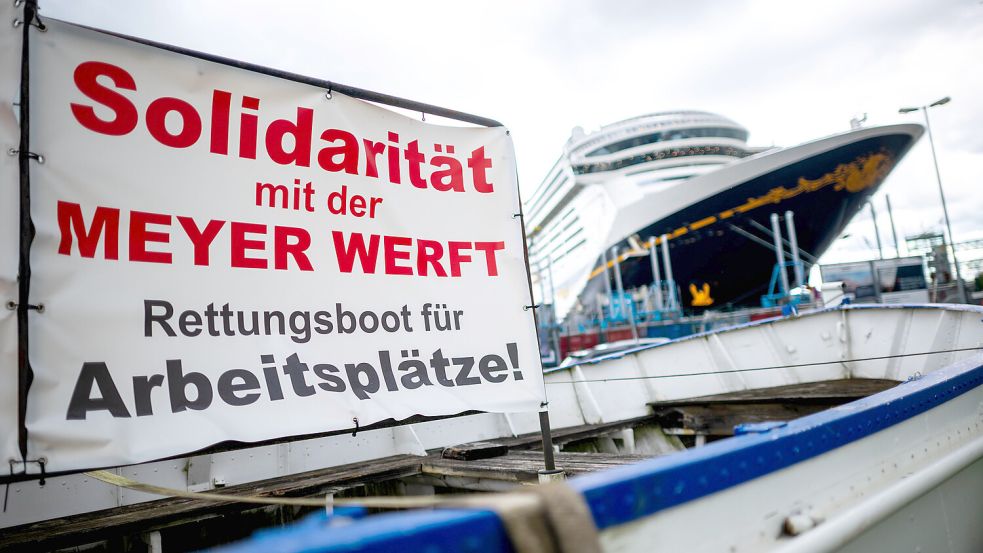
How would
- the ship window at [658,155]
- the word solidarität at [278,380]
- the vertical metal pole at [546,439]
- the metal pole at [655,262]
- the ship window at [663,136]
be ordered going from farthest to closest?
1. the ship window at [663,136]
2. the ship window at [658,155]
3. the metal pole at [655,262]
4. the vertical metal pole at [546,439]
5. the word solidarität at [278,380]

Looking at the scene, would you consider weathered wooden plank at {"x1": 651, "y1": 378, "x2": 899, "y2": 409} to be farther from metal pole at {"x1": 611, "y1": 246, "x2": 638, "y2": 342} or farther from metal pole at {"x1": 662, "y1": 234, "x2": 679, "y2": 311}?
metal pole at {"x1": 662, "y1": 234, "x2": 679, "y2": 311}

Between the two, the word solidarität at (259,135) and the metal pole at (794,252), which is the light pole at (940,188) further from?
the word solidarität at (259,135)

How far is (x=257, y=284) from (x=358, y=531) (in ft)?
5.42

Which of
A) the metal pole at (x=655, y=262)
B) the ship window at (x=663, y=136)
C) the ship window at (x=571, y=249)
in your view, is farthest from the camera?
the ship window at (x=571, y=249)

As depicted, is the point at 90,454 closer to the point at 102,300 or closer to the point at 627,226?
the point at 102,300

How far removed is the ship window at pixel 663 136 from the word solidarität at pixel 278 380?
33490 mm

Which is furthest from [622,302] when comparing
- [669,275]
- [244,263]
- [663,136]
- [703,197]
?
[244,263]

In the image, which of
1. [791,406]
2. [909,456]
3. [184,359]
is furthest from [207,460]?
[791,406]

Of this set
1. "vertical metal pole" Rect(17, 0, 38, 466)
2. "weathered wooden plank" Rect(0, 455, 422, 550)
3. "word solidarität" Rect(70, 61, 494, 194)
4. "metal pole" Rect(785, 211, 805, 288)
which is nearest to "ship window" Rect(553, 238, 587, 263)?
"metal pole" Rect(785, 211, 805, 288)

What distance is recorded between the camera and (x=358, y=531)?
34.7 inches

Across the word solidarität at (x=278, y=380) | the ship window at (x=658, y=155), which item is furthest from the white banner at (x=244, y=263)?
the ship window at (x=658, y=155)

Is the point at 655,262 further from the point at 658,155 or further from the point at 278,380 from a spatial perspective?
the point at 278,380

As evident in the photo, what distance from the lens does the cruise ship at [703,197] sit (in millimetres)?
26250

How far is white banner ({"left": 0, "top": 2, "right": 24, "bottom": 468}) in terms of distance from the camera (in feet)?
5.85
